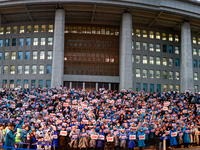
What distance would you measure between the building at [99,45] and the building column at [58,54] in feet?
5.61

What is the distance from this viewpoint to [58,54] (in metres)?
39.9

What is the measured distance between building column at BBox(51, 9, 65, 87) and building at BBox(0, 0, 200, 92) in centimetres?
171

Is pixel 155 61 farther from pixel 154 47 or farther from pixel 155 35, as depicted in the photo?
pixel 155 35

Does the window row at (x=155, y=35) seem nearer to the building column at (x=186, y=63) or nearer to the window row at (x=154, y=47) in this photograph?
the window row at (x=154, y=47)

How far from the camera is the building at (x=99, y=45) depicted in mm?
43562

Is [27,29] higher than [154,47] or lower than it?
higher

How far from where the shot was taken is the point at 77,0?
129 feet

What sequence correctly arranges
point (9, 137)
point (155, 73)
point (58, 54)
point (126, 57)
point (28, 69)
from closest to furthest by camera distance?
point (9, 137)
point (58, 54)
point (126, 57)
point (28, 69)
point (155, 73)

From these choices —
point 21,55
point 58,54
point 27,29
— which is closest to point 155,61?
point 58,54

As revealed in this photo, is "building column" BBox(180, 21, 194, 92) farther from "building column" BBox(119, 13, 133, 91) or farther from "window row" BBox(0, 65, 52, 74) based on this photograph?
"window row" BBox(0, 65, 52, 74)

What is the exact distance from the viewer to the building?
143ft

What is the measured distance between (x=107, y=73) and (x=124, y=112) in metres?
27.0

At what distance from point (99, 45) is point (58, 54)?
448 inches

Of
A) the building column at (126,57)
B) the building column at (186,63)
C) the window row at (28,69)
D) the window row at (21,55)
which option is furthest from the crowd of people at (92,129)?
the window row at (21,55)
